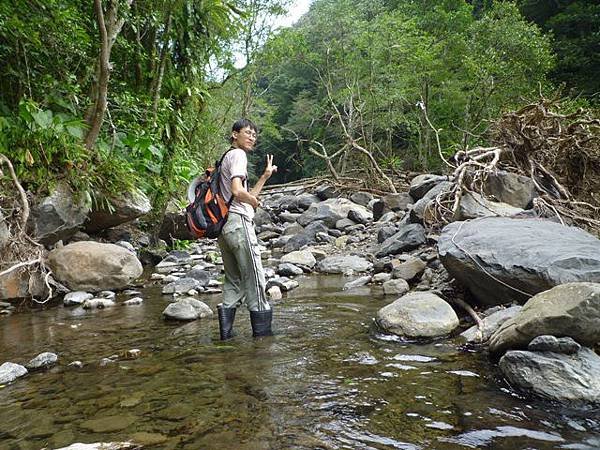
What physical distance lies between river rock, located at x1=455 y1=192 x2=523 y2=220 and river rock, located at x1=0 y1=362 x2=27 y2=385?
5092 millimetres

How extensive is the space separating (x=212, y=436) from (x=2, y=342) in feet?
9.53

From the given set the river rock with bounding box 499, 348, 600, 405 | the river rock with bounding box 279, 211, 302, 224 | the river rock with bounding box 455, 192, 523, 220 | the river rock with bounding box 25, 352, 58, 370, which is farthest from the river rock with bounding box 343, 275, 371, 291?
the river rock with bounding box 279, 211, 302, 224

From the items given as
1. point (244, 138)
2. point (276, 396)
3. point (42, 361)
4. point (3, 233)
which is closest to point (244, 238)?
point (244, 138)

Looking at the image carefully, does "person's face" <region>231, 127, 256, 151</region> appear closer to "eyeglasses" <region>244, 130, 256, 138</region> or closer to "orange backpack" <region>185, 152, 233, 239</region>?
"eyeglasses" <region>244, 130, 256, 138</region>

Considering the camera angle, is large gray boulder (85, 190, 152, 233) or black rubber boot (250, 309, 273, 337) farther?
large gray boulder (85, 190, 152, 233)

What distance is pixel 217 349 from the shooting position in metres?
3.57

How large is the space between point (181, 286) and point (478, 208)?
13.9 feet

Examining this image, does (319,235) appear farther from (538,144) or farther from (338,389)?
(338,389)

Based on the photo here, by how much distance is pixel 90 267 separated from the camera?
5.82 m

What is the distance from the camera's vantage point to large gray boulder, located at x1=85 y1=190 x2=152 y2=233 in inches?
277

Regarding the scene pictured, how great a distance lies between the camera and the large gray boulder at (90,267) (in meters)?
5.76

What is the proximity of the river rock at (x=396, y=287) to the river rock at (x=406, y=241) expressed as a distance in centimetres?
177

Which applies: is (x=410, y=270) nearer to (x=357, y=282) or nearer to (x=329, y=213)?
(x=357, y=282)

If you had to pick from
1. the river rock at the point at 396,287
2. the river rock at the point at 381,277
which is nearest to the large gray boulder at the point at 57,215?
the river rock at the point at 381,277
